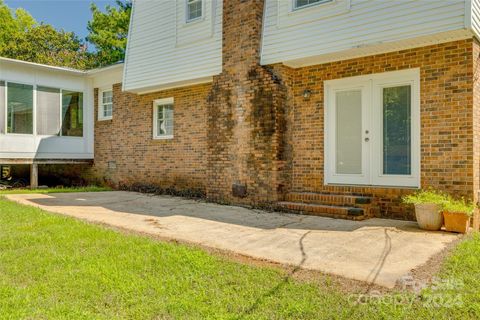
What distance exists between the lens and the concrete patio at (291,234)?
4.14m

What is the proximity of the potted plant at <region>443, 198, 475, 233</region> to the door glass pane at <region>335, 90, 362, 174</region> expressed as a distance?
2019 millimetres

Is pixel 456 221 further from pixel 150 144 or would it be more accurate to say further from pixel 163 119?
pixel 150 144

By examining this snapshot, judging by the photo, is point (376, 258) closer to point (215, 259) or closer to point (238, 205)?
point (215, 259)

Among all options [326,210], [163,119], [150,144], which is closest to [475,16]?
[326,210]

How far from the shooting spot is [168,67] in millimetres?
10312

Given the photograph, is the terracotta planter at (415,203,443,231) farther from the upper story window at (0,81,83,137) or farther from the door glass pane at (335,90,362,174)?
the upper story window at (0,81,83,137)

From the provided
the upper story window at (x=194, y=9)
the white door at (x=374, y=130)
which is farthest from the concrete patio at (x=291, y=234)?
the upper story window at (x=194, y=9)

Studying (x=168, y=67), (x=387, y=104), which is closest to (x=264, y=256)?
(x=387, y=104)

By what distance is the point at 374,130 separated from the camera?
7.38m

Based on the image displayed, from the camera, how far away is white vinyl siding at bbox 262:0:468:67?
6.09 meters

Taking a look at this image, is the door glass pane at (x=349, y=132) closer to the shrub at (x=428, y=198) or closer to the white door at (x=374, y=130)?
the white door at (x=374, y=130)

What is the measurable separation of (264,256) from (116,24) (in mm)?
26540

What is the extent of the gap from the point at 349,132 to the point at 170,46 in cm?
546

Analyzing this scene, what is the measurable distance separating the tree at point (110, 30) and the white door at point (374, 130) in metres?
22.2
